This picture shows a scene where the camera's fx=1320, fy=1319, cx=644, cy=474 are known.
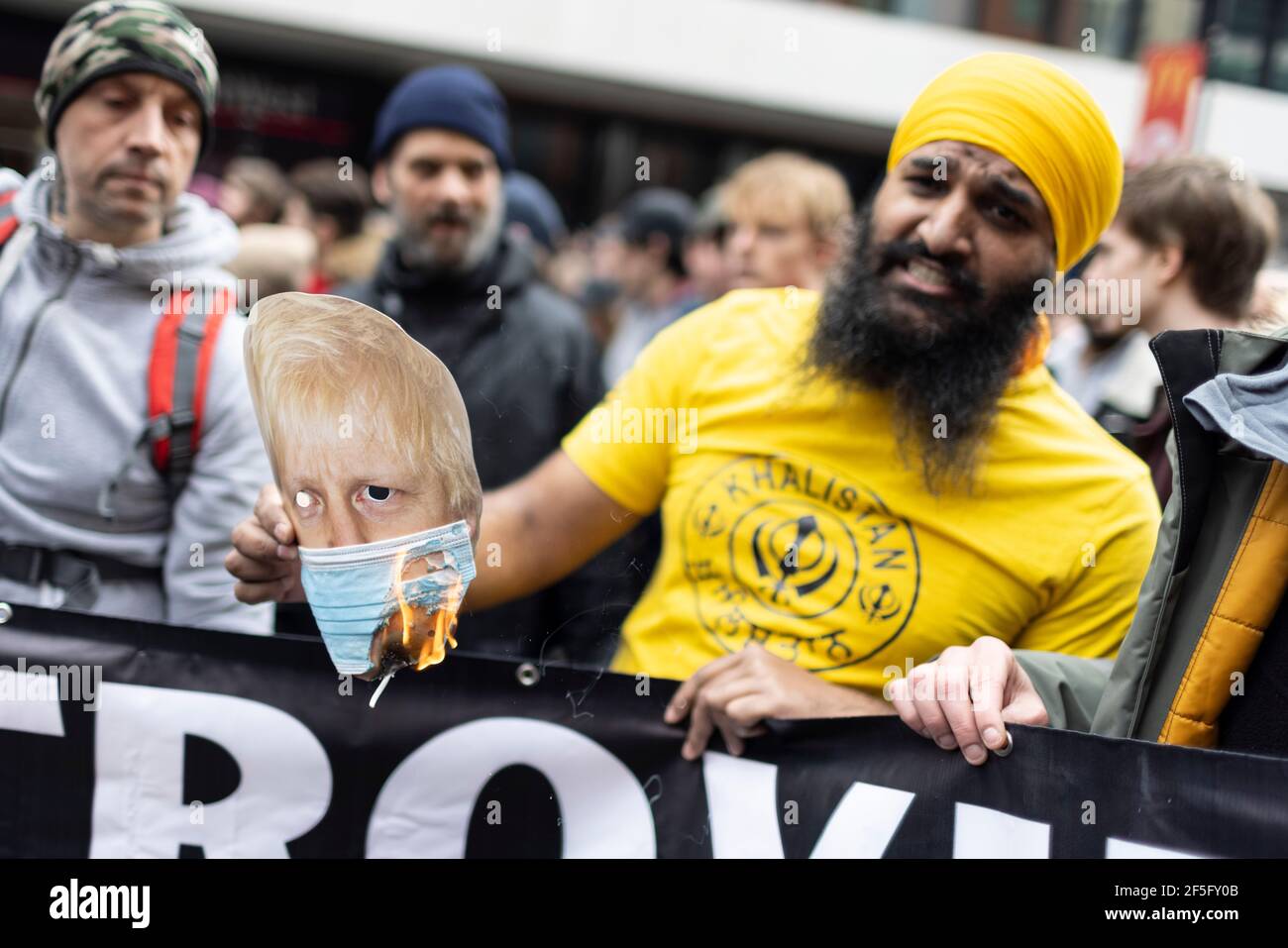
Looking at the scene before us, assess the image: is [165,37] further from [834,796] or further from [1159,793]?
[1159,793]

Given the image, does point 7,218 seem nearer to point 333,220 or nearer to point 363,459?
point 363,459

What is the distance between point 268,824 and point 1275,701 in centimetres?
153

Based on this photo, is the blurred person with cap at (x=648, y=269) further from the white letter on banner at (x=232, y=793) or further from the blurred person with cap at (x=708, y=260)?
the white letter on banner at (x=232, y=793)

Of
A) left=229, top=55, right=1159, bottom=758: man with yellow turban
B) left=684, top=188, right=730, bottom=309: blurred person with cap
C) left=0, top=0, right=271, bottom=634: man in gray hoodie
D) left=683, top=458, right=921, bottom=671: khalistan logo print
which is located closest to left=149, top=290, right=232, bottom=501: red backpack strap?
left=0, top=0, right=271, bottom=634: man in gray hoodie

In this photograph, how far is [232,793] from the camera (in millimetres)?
2148

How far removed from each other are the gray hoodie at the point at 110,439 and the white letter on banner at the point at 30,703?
0.20 metres

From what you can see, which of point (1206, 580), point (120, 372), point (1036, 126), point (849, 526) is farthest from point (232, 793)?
point (1036, 126)

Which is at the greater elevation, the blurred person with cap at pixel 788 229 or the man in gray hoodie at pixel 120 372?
the blurred person with cap at pixel 788 229

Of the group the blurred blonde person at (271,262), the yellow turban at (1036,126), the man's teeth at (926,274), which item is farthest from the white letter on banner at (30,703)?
the blurred blonde person at (271,262)

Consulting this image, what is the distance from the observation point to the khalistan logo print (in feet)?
7.22

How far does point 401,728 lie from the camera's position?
2152 millimetres

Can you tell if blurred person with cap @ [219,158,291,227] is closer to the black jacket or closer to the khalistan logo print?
the black jacket

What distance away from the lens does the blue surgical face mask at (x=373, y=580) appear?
168 cm
